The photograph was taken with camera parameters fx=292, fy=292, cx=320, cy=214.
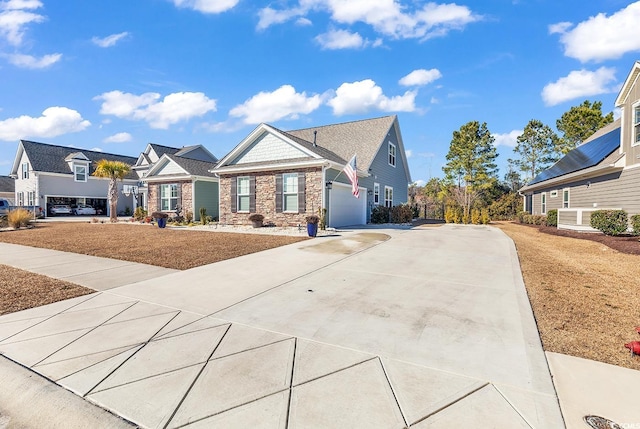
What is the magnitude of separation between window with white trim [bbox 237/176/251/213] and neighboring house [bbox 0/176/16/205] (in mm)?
41607

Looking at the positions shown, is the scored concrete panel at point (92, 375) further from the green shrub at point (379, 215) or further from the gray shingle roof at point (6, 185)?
the gray shingle roof at point (6, 185)

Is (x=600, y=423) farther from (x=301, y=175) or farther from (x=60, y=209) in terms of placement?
(x=60, y=209)

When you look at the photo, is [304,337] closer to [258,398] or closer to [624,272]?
[258,398]

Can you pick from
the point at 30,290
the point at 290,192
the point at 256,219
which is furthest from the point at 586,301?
the point at 256,219

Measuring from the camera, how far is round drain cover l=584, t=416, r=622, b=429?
1968 mm

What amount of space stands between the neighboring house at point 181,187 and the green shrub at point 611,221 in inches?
878

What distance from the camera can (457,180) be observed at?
30812 mm

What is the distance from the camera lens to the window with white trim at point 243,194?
696 inches

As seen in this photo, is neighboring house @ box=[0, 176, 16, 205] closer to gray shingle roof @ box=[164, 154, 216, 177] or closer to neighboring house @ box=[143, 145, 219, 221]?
neighboring house @ box=[143, 145, 219, 221]

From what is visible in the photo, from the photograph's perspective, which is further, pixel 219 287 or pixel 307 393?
pixel 219 287

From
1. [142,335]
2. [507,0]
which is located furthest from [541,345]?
[507,0]

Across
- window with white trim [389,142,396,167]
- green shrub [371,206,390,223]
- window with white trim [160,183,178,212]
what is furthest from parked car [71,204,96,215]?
window with white trim [389,142,396,167]

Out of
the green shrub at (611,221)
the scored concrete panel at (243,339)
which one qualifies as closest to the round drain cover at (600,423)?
the scored concrete panel at (243,339)

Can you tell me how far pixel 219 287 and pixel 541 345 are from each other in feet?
15.8
